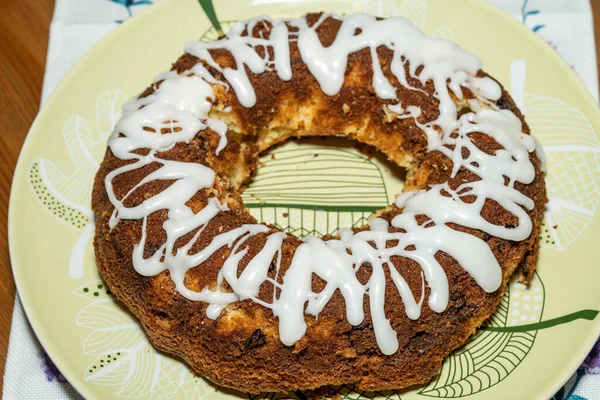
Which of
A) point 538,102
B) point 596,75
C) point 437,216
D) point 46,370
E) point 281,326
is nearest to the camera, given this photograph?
point 281,326

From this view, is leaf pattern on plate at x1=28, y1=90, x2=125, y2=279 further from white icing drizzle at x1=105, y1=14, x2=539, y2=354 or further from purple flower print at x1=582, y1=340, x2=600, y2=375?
purple flower print at x1=582, y1=340, x2=600, y2=375

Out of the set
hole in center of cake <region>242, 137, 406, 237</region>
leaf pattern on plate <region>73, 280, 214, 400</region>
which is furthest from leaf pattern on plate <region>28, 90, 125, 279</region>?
hole in center of cake <region>242, 137, 406, 237</region>

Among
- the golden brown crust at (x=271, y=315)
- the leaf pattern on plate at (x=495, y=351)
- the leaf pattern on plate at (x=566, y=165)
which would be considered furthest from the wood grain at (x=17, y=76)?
the leaf pattern on plate at (x=566, y=165)

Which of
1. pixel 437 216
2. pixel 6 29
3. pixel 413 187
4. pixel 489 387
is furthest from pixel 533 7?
pixel 6 29

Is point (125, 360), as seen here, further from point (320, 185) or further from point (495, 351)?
point (495, 351)

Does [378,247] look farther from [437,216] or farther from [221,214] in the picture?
[221,214]

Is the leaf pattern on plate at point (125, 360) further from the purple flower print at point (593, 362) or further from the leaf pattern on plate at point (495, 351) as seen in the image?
the purple flower print at point (593, 362)
